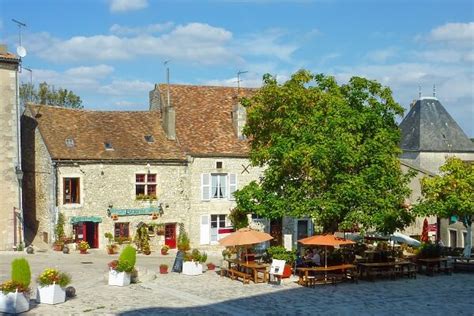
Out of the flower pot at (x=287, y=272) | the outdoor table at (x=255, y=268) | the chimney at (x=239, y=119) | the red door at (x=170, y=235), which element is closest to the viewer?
the outdoor table at (x=255, y=268)

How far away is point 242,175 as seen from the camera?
31625 mm

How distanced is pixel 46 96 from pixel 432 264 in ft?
119

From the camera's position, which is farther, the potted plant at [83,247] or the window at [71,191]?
the window at [71,191]

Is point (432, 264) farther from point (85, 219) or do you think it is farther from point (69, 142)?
point (69, 142)

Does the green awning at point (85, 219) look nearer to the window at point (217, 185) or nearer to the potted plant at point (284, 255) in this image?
the window at point (217, 185)

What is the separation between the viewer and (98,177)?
28672mm

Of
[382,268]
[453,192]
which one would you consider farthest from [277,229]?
[382,268]

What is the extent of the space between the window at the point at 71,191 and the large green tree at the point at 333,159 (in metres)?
9.83

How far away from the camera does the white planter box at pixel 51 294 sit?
628 inches

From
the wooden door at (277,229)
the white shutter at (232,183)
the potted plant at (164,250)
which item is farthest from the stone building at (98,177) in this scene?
the wooden door at (277,229)

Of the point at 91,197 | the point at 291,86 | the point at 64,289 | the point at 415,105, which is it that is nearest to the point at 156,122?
the point at 91,197

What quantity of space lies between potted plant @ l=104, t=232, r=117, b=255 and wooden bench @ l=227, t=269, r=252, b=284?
29.1ft

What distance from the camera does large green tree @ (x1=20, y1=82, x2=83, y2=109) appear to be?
4655 cm

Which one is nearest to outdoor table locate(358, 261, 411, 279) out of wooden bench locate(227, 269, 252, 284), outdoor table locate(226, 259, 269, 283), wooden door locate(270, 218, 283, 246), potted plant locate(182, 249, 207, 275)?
outdoor table locate(226, 259, 269, 283)
